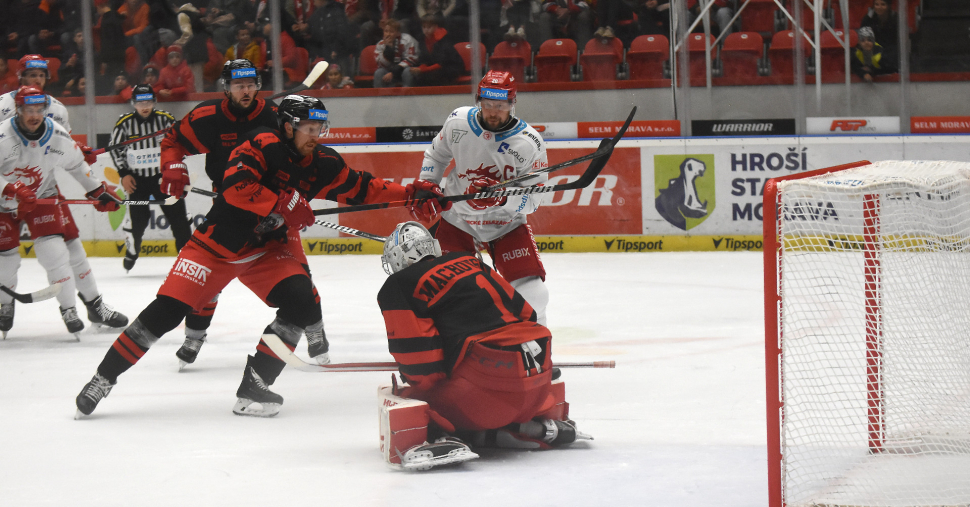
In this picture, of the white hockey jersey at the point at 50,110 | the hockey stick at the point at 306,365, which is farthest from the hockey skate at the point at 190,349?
the white hockey jersey at the point at 50,110

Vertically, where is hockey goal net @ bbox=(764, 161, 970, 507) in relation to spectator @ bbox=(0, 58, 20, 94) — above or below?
below

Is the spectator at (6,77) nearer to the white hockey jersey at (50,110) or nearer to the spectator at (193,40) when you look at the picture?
the spectator at (193,40)

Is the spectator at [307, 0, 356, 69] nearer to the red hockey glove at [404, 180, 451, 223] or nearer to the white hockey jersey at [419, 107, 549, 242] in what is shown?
the white hockey jersey at [419, 107, 549, 242]

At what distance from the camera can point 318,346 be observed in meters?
4.34

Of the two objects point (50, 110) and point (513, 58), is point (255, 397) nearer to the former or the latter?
point (50, 110)

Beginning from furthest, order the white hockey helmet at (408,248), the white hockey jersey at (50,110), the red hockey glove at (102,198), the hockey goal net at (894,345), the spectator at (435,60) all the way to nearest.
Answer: the spectator at (435,60), the white hockey jersey at (50,110), the red hockey glove at (102,198), the white hockey helmet at (408,248), the hockey goal net at (894,345)

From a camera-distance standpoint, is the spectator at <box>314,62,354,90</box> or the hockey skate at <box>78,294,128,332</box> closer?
the hockey skate at <box>78,294,128,332</box>

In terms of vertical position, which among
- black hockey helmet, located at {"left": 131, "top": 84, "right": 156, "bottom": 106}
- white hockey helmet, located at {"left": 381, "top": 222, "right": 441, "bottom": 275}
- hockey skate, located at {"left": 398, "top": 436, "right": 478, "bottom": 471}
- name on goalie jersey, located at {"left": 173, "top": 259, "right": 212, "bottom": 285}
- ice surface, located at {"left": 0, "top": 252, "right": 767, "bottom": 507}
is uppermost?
black hockey helmet, located at {"left": 131, "top": 84, "right": 156, "bottom": 106}

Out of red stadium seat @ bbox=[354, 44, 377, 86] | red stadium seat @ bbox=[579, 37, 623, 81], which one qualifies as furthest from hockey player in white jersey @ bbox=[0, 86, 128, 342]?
red stadium seat @ bbox=[579, 37, 623, 81]

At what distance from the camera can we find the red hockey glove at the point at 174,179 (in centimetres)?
424

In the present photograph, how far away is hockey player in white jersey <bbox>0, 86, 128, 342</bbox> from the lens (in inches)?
184

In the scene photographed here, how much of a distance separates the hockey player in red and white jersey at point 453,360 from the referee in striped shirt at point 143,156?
424 cm

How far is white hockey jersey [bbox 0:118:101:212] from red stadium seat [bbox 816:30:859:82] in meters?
5.35

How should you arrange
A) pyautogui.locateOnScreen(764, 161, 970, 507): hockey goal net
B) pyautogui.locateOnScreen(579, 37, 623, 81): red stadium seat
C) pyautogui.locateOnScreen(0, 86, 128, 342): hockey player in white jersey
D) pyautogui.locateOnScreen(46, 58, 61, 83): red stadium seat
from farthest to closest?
pyautogui.locateOnScreen(46, 58, 61, 83): red stadium seat < pyautogui.locateOnScreen(579, 37, 623, 81): red stadium seat < pyautogui.locateOnScreen(0, 86, 128, 342): hockey player in white jersey < pyautogui.locateOnScreen(764, 161, 970, 507): hockey goal net
